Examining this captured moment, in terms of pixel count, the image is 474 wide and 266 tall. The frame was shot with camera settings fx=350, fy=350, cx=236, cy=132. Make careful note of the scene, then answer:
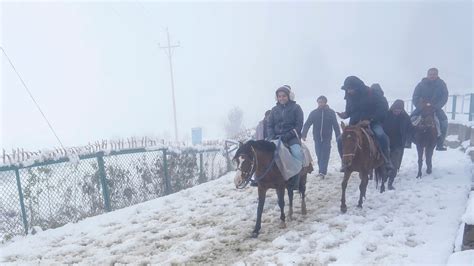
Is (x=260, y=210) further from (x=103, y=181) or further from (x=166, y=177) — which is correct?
(x=166, y=177)

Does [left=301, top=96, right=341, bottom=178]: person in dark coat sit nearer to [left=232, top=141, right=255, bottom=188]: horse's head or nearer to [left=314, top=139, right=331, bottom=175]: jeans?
[left=314, top=139, right=331, bottom=175]: jeans

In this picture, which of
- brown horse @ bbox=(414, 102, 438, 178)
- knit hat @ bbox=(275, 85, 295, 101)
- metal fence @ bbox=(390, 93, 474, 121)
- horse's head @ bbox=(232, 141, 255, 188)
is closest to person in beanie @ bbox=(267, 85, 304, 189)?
knit hat @ bbox=(275, 85, 295, 101)

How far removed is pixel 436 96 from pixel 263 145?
18.2 ft

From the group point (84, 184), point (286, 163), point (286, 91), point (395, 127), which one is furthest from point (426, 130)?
point (84, 184)

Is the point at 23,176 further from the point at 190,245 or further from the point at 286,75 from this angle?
the point at 286,75

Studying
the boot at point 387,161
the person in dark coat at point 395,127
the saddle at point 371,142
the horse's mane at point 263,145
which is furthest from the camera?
the person in dark coat at point 395,127

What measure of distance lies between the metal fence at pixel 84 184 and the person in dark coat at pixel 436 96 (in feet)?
21.8

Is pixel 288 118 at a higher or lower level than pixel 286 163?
higher

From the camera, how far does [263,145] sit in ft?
19.5

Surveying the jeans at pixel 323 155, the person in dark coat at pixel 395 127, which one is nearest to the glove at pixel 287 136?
the person in dark coat at pixel 395 127

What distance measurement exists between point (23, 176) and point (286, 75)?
413 feet

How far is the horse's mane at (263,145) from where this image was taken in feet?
19.0

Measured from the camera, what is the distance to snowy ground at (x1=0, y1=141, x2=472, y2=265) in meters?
4.95

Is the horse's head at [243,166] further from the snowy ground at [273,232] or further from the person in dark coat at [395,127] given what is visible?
the person in dark coat at [395,127]
